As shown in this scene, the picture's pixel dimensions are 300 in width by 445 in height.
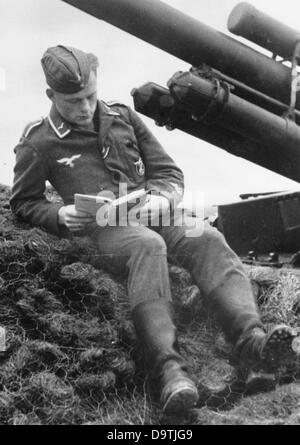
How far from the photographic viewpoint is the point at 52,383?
9.71 feet

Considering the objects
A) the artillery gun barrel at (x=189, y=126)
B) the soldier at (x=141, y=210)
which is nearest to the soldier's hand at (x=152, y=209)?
the soldier at (x=141, y=210)

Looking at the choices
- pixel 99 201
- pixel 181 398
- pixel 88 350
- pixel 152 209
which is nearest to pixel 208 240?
pixel 152 209

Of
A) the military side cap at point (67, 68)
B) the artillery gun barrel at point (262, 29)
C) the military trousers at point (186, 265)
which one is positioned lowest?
the military trousers at point (186, 265)

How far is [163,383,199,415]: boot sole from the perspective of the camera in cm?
275

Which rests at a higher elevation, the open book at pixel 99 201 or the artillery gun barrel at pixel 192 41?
the artillery gun barrel at pixel 192 41

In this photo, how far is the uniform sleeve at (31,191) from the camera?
3.71 meters

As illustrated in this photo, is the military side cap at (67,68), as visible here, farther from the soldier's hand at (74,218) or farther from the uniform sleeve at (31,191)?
the soldier's hand at (74,218)

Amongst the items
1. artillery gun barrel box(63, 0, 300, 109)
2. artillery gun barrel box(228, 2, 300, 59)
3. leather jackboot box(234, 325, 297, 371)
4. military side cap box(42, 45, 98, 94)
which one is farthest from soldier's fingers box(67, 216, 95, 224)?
artillery gun barrel box(228, 2, 300, 59)

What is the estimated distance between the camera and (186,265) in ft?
11.9

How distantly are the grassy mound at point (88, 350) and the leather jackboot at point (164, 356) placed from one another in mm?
152

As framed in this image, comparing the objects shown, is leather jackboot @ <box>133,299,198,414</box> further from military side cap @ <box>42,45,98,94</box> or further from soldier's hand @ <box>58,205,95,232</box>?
military side cap @ <box>42,45,98,94</box>

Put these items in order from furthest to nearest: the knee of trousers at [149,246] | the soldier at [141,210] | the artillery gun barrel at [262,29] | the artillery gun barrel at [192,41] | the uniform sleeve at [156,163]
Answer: the artillery gun barrel at [262,29] < the artillery gun barrel at [192,41] < the uniform sleeve at [156,163] < the knee of trousers at [149,246] < the soldier at [141,210]

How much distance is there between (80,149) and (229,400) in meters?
1.58
